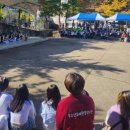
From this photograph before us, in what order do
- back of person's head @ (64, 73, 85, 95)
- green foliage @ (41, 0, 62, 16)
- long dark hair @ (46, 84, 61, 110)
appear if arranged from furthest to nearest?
green foliage @ (41, 0, 62, 16) < long dark hair @ (46, 84, 61, 110) < back of person's head @ (64, 73, 85, 95)

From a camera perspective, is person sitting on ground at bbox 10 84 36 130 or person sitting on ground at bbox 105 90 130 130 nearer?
person sitting on ground at bbox 105 90 130 130

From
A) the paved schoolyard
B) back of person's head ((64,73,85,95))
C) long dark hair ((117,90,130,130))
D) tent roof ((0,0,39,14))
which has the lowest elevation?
the paved schoolyard

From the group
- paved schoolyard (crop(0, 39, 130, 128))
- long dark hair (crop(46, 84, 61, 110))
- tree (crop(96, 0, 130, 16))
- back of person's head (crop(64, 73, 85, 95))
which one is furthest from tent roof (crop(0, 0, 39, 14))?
tree (crop(96, 0, 130, 16))

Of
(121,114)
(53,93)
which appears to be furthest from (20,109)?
(121,114)

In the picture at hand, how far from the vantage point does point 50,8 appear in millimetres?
42062

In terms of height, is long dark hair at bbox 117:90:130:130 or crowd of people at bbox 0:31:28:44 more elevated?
long dark hair at bbox 117:90:130:130

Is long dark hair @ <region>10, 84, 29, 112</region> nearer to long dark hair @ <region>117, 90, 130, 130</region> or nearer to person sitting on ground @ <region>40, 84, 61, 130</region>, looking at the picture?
person sitting on ground @ <region>40, 84, 61, 130</region>

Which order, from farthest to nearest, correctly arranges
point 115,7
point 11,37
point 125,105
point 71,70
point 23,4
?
1. point 115,7
2. point 11,37
3. point 23,4
4. point 71,70
5. point 125,105

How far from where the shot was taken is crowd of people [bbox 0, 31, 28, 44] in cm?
2394

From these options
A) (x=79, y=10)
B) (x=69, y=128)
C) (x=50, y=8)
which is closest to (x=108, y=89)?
(x=69, y=128)

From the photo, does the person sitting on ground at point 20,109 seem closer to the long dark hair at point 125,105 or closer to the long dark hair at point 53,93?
the long dark hair at point 53,93

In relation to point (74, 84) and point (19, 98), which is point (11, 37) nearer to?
point (19, 98)

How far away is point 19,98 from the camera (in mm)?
5340

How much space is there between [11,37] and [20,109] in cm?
2027
